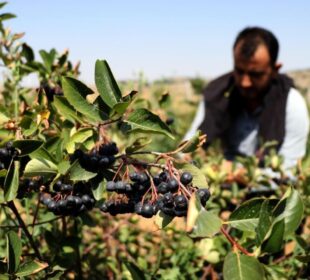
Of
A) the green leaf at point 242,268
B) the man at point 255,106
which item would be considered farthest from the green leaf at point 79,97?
the man at point 255,106

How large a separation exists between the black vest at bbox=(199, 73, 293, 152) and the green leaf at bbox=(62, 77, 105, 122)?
2499 mm

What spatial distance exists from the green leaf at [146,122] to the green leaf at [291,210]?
0.30m

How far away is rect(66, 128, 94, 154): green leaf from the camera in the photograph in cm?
103

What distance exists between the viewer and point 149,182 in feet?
3.55

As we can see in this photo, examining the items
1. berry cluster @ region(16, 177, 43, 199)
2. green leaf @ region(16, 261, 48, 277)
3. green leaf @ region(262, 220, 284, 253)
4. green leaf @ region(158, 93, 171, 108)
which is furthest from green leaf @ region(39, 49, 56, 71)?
green leaf @ region(262, 220, 284, 253)

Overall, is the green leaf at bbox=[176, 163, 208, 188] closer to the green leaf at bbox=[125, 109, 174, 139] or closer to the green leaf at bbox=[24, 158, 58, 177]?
the green leaf at bbox=[125, 109, 174, 139]

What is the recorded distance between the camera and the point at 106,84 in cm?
99

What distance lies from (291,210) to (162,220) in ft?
0.93

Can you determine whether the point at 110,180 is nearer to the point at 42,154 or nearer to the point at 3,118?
the point at 42,154

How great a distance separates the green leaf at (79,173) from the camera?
102cm

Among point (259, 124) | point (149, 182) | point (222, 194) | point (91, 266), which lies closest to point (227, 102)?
point (259, 124)

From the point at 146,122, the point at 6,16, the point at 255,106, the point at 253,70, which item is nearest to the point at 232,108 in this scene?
the point at 255,106

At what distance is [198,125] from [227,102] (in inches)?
15.7

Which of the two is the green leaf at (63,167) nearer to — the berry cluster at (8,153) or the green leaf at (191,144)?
the berry cluster at (8,153)
